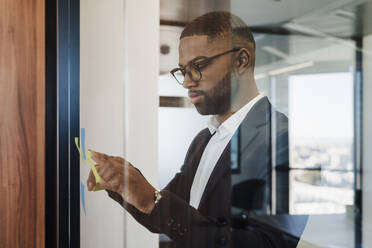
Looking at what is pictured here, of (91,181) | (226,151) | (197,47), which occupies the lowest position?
(91,181)

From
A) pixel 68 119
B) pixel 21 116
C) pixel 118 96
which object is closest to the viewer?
pixel 118 96

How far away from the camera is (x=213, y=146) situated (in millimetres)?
359

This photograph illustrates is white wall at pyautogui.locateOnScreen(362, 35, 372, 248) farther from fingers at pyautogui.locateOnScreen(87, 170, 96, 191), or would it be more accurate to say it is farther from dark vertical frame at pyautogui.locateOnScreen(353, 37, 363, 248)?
fingers at pyautogui.locateOnScreen(87, 170, 96, 191)

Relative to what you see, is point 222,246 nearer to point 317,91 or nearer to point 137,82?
point 317,91

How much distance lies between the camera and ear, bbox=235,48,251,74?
29 centimetres

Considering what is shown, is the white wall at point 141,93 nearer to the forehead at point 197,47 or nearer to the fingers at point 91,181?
the forehead at point 197,47

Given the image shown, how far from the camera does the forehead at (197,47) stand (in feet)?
1.15

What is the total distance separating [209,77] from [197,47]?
0.14ft

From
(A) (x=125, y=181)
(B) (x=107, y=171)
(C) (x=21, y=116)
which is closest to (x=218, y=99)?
(A) (x=125, y=181)

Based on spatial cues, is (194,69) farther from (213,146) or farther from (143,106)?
(143,106)

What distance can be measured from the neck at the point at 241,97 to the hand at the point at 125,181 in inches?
8.9

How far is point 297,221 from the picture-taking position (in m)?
0.24

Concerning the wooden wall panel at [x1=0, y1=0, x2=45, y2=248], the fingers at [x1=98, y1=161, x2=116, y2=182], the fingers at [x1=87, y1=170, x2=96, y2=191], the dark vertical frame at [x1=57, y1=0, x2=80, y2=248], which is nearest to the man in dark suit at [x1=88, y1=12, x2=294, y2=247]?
the fingers at [x1=98, y1=161, x2=116, y2=182]

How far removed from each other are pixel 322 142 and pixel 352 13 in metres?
0.07
